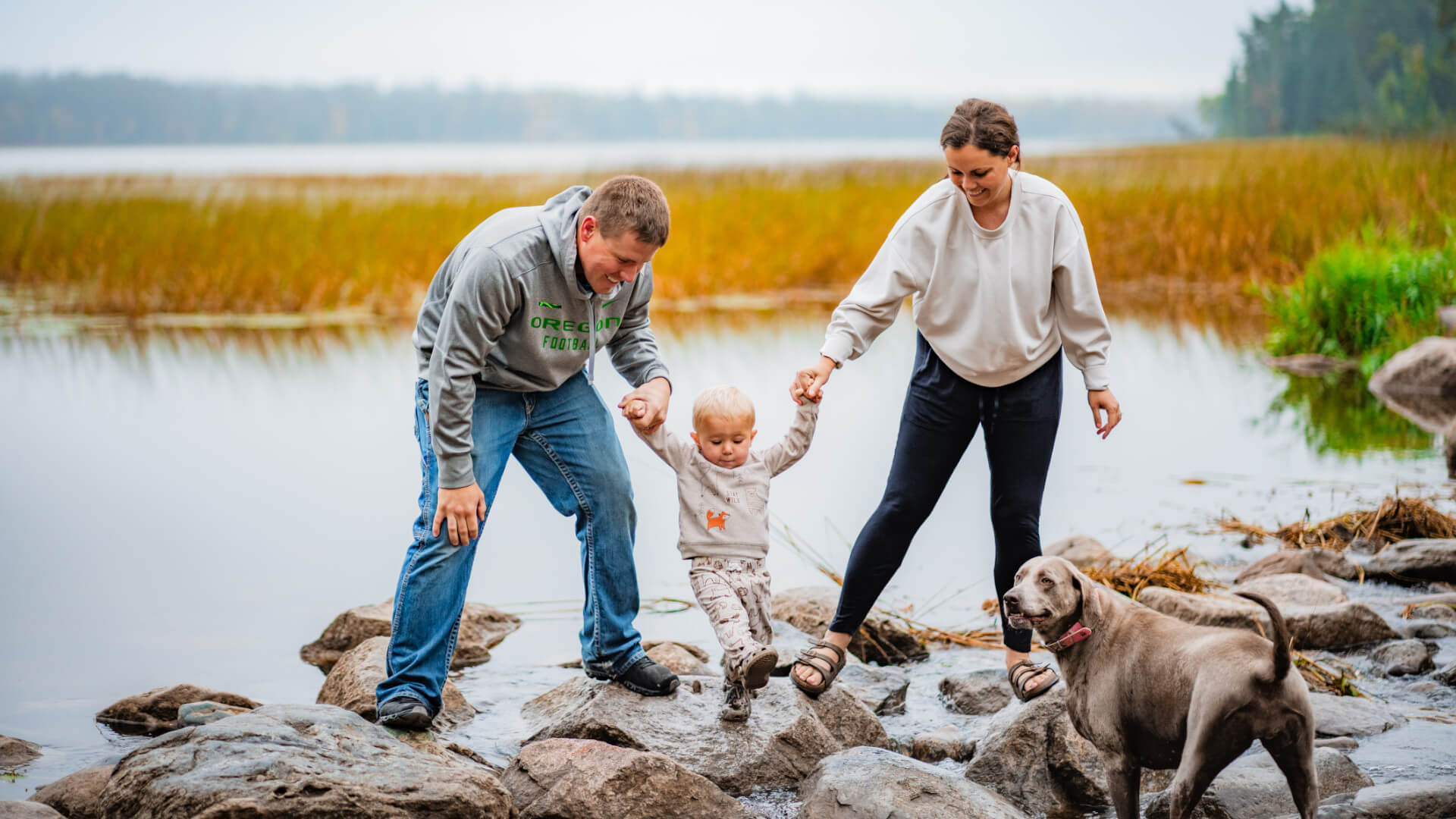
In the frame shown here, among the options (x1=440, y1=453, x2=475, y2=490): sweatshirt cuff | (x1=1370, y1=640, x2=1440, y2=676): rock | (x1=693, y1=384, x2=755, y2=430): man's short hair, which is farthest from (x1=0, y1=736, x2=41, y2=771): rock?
(x1=1370, y1=640, x2=1440, y2=676): rock

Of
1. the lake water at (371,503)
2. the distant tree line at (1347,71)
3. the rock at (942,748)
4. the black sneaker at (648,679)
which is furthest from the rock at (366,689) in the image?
the distant tree line at (1347,71)

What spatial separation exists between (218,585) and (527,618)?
147 cm

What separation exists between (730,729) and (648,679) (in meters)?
0.29

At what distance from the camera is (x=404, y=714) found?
3.54 metres

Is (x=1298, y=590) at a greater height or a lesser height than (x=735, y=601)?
lesser

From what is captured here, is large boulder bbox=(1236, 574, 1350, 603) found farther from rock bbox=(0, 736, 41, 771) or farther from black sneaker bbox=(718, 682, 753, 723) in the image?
rock bbox=(0, 736, 41, 771)

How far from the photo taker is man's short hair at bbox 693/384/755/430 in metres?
3.64

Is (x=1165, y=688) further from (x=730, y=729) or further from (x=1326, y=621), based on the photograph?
(x=1326, y=621)

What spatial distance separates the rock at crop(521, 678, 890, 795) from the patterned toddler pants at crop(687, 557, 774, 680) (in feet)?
0.60

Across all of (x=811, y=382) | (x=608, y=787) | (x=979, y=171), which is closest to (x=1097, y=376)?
(x=979, y=171)

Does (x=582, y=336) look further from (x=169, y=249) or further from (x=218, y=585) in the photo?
(x=169, y=249)

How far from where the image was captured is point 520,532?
21.9 ft

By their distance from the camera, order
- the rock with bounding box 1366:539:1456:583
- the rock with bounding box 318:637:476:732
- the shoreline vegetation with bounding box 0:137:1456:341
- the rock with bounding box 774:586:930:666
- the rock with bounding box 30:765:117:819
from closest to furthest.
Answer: the rock with bounding box 30:765:117:819 → the rock with bounding box 318:637:476:732 → the rock with bounding box 774:586:930:666 → the rock with bounding box 1366:539:1456:583 → the shoreline vegetation with bounding box 0:137:1456:341

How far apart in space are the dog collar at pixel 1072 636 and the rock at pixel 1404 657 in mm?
1791
